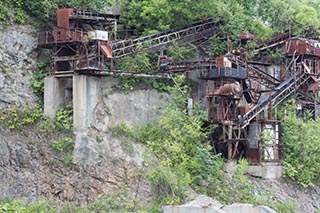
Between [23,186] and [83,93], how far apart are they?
5302 mm

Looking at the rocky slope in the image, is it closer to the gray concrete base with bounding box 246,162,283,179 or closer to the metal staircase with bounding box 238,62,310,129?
the gray concrete base with bounding box 246,162,283,179

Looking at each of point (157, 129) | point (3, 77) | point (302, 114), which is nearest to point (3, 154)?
point (3, 77)

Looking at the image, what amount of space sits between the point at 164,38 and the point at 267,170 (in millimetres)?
8732

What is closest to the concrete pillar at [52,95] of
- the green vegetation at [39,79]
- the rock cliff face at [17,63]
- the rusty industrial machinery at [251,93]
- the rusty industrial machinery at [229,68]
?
the green vegetation at [39,79]

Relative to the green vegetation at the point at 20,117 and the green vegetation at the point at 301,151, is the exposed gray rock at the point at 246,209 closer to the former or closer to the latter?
the green vegetation at the point at 301,151

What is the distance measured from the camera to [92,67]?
3178 centimetres

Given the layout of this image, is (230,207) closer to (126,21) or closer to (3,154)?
(3,154)

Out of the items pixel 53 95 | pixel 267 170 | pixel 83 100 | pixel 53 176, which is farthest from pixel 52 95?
pixel 267 170

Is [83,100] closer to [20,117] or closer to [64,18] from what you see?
[20,117]

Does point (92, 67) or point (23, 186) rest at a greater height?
point (92, 67)

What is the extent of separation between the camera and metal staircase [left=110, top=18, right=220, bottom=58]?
34.1 meters

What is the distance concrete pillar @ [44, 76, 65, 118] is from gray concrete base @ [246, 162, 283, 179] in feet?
33.1

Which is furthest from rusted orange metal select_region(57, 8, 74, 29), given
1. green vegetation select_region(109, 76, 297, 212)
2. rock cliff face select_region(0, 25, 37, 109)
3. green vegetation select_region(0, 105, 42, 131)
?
green vegetation select_region(109, 76, 297, 212)

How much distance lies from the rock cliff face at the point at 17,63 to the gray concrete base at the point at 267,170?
11.5 meters
